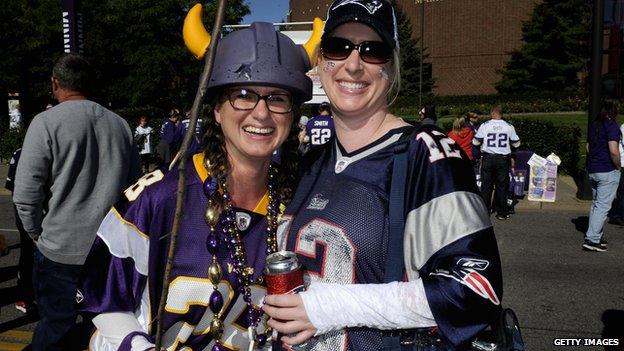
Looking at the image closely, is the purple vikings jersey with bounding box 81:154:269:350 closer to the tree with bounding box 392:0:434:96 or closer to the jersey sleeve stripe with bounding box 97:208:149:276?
the jersey sleeve stripe with bounding box 97:208:149:276

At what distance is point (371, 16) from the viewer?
5.89ft

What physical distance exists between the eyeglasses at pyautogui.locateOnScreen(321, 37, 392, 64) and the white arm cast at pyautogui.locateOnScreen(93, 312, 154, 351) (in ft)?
3.51

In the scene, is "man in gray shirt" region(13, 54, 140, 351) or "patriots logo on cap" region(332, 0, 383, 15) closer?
"patriots logo on cap" region(332, 0, 383, 15)

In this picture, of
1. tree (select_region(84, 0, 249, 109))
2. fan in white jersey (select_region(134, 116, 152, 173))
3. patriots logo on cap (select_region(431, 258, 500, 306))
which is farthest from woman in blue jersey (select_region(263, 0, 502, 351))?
tree (select_region(84, 0, 249, 109))

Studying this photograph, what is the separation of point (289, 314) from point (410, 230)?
41cm

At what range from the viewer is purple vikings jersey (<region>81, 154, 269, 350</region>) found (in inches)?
69.1

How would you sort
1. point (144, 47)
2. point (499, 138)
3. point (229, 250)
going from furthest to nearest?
point (144, 47) → point (499, 138) → point (229, 250)

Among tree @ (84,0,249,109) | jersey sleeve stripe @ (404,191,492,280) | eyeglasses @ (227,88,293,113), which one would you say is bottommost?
jersey sleeve stripe @ (404,191,492,280)

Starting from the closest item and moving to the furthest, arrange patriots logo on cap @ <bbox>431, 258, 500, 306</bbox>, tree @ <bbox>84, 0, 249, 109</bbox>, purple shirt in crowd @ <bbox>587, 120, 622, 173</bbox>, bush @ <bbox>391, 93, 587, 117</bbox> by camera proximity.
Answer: patriots logo on cap @ <bbox>431, 258, 500, 306</bbox>, purple shirt in crowd @ <bbox>587, 120, 622, 173</bbox>, tree @ <bbox>84, 0, 249, 109</bbox>, bush @ <bbox>391, 93, 587, 117</bbox>

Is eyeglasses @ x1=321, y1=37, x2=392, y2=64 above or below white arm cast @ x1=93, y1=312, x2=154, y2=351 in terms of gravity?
above

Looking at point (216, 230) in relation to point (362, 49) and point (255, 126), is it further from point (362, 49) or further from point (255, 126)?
point (362, 49)

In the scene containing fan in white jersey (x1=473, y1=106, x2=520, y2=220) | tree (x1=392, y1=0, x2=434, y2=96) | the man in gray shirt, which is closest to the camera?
the man in gray shirt

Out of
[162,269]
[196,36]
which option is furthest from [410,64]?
[162,269]

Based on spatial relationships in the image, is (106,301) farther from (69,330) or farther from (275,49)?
(69,330)
